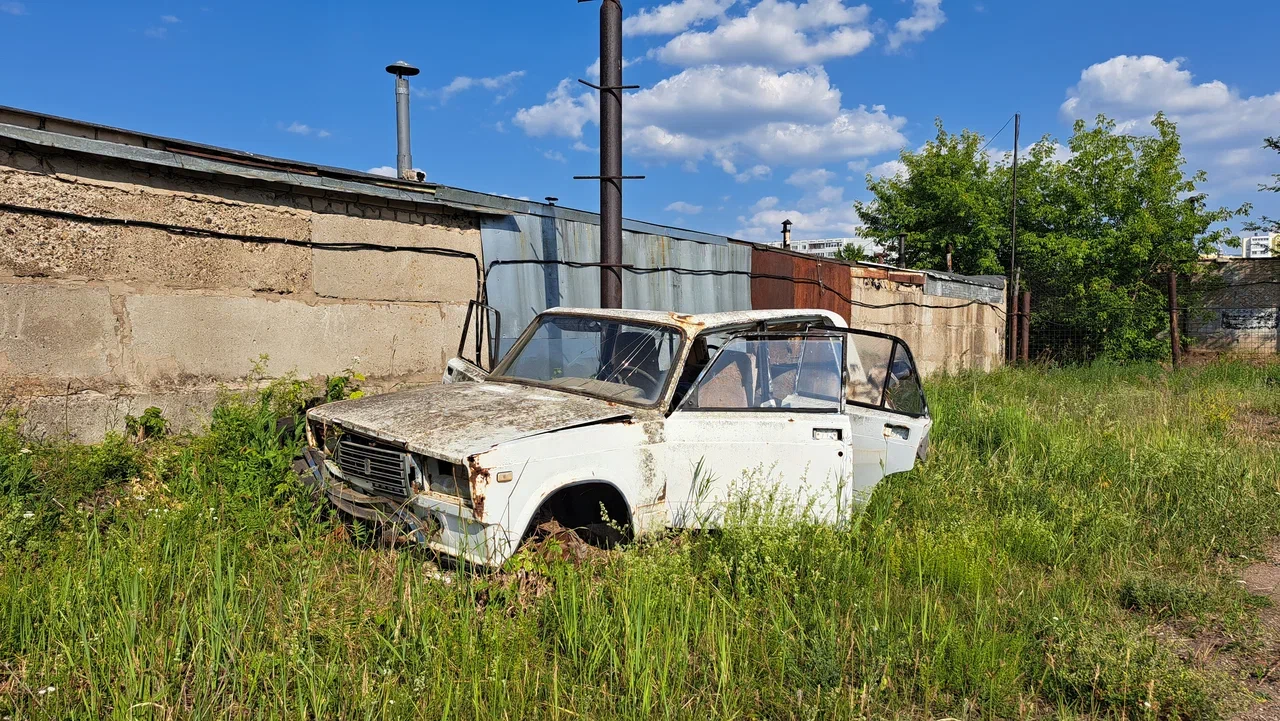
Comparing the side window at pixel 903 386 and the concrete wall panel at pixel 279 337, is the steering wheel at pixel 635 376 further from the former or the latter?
the concrete wall panel at pixel 279 337

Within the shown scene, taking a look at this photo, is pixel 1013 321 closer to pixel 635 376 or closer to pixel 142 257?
pixel 635 376

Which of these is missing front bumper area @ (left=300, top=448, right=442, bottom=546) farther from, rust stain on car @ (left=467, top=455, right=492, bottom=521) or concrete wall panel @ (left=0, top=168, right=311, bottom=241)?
concrete wall panel @ (left=0, top=168, right=311, bottom=241)

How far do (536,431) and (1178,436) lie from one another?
7372 mm

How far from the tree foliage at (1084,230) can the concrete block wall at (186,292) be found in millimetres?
16146

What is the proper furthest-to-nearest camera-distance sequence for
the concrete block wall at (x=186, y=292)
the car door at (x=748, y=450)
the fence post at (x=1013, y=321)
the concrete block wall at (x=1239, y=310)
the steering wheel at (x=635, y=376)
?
the concrete block wall at (x=1239, y=310), the fence post at (x=1013, y=321), the concrete block wall at (x=186, y=292), the steering wheel at (x=635, y=376), the car door at (x=748, y=450)

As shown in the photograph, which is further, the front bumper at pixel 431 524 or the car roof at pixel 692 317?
the car roof at pixel 692 317

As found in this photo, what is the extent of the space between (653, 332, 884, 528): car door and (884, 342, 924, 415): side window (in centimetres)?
85

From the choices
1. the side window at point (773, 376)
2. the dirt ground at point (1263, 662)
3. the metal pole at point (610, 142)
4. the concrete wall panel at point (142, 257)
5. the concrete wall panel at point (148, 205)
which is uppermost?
the metal pole at point (610, 142)

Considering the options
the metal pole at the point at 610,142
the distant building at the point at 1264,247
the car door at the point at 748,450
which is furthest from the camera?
the distant building at the point at 1264,247

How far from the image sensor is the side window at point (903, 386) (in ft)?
18.5

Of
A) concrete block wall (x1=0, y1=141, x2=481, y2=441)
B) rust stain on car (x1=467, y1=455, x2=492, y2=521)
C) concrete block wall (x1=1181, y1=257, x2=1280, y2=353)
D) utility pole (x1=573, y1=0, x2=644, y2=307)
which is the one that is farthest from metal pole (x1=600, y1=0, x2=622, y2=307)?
concrete block wall (x1=1181, y1=257, x2=1280, y2=353)

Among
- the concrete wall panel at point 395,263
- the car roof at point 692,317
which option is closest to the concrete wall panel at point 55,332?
the concrete wall panel at point 395,263

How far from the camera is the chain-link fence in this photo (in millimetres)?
19094

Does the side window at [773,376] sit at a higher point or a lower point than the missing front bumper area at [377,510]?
higher
